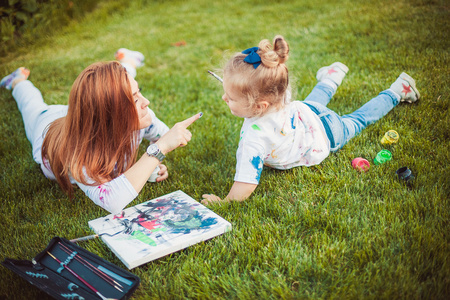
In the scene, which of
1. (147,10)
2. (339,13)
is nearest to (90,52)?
(147,10)

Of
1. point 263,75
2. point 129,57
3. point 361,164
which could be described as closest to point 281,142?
point 263,75

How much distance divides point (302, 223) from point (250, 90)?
0.88 meters

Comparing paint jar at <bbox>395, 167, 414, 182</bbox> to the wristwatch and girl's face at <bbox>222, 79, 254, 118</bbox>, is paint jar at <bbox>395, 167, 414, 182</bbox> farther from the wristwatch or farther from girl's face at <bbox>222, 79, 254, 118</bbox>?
the wristwatch

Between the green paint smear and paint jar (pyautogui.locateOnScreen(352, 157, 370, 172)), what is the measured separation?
146 centimetres

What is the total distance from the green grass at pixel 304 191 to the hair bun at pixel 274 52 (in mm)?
475

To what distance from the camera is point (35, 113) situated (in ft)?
10.5

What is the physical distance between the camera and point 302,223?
6.93 feet

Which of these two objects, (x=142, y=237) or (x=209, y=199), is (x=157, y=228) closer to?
(x=142, y=237)

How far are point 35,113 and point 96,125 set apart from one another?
1341 millimetres

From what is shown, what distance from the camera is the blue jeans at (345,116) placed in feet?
8.80

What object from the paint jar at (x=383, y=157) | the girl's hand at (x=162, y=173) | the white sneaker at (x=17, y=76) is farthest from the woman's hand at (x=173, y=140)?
the white sneaker at (x=17, y=76)

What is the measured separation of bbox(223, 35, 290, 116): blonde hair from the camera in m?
2.20

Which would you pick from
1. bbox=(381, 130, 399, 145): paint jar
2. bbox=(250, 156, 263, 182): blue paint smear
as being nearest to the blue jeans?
bbox=(381, 130, 399, 145): paint jar

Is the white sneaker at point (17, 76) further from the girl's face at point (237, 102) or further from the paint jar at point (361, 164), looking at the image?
the paint jar at point (361, 164)
